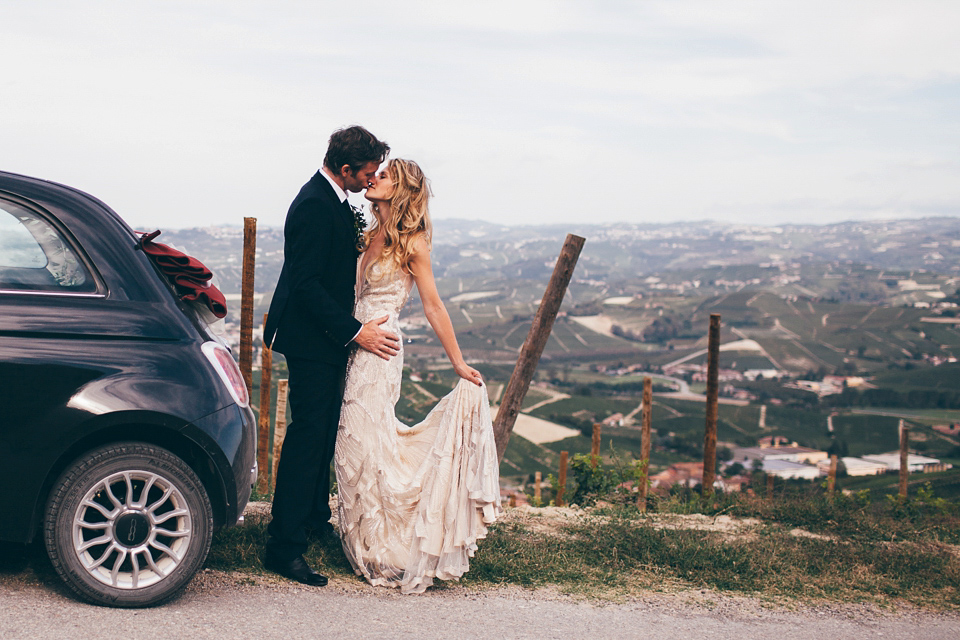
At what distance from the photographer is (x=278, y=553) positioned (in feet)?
13.0

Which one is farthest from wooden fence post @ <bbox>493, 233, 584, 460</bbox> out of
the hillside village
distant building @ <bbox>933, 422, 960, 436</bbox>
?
distant building @ <bbox>933, 422, 960, 436</bbox>

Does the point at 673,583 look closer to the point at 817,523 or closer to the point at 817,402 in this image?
the point at 817,523

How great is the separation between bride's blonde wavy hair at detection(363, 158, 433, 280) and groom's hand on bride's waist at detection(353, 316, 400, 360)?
323mm

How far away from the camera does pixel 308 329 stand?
405 cm

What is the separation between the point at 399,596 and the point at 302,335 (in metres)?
1.41

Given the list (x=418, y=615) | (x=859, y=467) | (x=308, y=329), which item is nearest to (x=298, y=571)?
(x=418, y=615)

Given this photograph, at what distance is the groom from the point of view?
392 cm

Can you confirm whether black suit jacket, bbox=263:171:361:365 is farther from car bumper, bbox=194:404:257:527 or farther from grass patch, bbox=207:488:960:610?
grass patch, bbox=207:488:960:610

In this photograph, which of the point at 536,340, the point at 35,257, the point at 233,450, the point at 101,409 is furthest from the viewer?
the point at 536,340

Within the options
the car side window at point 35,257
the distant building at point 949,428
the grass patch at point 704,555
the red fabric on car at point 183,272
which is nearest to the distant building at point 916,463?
the distant building at point 949,428

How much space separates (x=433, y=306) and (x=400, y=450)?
0.81 metres

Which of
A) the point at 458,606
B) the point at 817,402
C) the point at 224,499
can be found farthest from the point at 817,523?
the point at 817,402

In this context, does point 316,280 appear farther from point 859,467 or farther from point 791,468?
point 859,467

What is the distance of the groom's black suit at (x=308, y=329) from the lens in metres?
3.92
